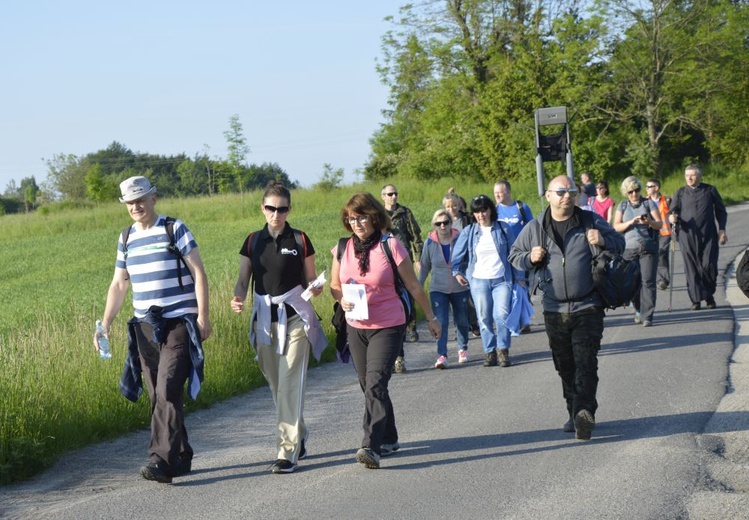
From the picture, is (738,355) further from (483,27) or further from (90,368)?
(483,27)

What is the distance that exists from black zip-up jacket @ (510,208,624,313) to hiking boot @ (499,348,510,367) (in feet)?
10.8

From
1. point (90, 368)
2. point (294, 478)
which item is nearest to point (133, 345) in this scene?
point (294, 478)

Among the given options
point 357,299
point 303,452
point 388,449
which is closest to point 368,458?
point 388,449

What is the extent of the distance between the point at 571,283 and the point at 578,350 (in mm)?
487

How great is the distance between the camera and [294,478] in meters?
7.05

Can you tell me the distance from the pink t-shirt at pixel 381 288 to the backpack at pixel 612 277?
1.39 meters

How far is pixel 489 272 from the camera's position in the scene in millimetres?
11602

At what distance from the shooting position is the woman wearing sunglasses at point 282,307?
24.5 feet

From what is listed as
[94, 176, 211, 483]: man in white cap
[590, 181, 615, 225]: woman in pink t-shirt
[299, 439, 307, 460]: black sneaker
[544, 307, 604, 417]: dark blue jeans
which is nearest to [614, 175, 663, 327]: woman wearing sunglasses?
[590, 181, 615, 225]: woman in pink t-shirt

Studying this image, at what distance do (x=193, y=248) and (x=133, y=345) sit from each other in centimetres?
80

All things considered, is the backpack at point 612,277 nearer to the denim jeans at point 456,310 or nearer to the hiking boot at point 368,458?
the hiking boot at point 368,458

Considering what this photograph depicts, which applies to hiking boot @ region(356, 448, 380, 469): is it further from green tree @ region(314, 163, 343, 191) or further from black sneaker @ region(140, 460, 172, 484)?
green tree @ region(314, 163, 343, 191)

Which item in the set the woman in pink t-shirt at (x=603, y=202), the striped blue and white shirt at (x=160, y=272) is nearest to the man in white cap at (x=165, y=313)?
the striped blue and white shirt at (x=160, y=272)

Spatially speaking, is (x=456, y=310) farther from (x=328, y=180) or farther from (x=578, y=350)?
(x=328, y=180)
